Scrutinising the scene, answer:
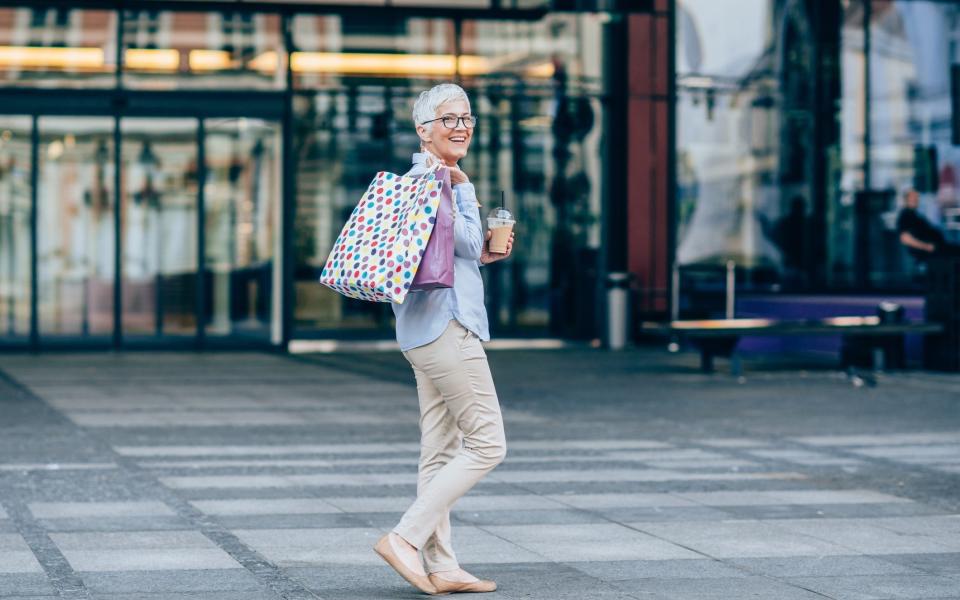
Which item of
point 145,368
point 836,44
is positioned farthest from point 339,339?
point 836,44

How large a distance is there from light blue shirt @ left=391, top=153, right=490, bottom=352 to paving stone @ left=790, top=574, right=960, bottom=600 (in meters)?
1.50

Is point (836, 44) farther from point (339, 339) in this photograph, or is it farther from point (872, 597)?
point (872, 597)

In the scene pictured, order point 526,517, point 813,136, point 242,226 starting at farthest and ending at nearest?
point 813,136
point 242,226
point 526,517

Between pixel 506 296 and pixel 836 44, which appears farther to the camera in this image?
pixel 836 44

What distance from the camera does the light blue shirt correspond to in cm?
566

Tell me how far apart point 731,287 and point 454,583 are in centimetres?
1603

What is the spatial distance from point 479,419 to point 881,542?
218 cm

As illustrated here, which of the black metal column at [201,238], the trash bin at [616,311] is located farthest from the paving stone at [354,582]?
the trash bin at [616,311]

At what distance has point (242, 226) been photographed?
20172mm

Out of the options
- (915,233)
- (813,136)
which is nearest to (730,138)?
(813,136)

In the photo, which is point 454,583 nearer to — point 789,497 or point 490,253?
point 490,253

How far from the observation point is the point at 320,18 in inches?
808

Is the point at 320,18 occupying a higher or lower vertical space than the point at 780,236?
higher

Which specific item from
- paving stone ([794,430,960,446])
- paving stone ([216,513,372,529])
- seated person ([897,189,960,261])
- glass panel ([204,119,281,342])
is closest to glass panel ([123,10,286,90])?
glass panel ([204,119,281,342])
